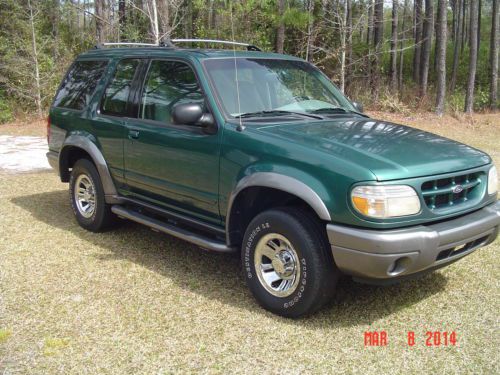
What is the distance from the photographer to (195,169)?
4.34 m

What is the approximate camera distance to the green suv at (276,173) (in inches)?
132

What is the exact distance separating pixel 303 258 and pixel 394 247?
63 centimetres

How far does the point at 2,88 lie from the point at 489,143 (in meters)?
17.7

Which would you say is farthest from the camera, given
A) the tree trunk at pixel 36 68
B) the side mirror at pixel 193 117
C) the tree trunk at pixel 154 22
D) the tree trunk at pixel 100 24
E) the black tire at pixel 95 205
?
the tree trunk at pixel 36 68

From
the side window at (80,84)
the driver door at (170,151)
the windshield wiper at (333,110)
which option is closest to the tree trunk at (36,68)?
the side window at (80,84)

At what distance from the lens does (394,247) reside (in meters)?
3.26

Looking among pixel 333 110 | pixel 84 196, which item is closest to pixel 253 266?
pixel 333 110

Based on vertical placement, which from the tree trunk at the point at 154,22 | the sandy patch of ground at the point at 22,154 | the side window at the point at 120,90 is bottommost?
the sandy patch of ground at the point at 22,154

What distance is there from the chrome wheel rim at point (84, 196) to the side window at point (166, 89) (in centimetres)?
135

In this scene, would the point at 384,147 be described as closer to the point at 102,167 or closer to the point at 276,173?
the point at 276,173

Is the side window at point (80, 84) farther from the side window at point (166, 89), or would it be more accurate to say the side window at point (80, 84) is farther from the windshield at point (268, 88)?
the windshield at point (268, 88)

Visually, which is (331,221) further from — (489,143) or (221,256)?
(489,143)

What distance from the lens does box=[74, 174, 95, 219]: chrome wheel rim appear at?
5.85 metres

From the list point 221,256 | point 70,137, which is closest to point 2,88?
point 70,137
